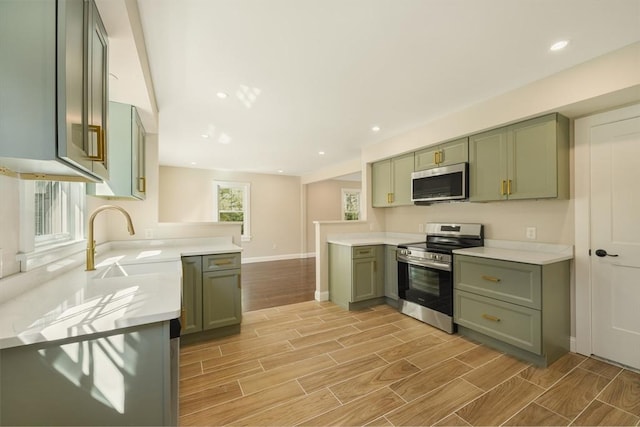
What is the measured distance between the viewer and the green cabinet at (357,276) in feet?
11.4

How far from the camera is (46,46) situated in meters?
0.86

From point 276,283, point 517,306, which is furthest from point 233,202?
point 517,306

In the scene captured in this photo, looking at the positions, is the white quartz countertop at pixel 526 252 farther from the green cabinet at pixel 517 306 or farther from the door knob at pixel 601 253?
the door knob at pixel 601 253

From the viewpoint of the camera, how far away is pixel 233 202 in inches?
271

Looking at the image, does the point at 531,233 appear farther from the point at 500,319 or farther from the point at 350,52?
the point at 350,52

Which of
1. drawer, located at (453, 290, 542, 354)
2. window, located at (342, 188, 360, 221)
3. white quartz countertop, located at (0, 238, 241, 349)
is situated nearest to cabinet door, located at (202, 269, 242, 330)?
white quartz countertop, located at (0, 238, 241, 349)

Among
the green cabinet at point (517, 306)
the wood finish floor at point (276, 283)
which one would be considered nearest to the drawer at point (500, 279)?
the green cabinet at point (517, 306)

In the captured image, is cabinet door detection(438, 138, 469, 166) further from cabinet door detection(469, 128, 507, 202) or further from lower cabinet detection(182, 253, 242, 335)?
lower cabinet detection(182, 253, 242, 335)

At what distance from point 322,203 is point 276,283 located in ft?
11.9

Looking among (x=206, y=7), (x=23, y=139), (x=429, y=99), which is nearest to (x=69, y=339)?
(x=23, y=139)

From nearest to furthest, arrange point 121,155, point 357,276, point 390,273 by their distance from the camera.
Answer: point 121,155 → point 357,276 → point 390,273

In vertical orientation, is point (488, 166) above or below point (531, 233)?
above

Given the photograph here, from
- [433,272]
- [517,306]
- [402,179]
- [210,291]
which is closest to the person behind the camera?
[517,306]

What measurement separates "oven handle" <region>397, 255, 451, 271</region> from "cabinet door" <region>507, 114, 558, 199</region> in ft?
3.09
